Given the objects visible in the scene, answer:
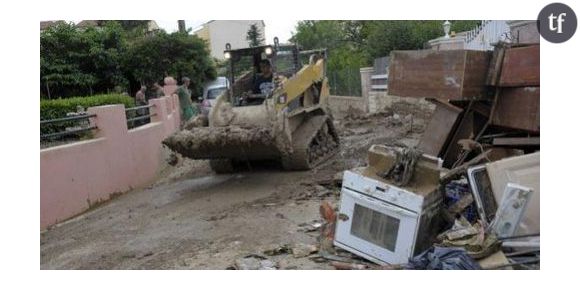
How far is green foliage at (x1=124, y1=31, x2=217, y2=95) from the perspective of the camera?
59.8 ft

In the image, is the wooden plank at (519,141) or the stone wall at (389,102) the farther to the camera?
the stone wall at (389,102)

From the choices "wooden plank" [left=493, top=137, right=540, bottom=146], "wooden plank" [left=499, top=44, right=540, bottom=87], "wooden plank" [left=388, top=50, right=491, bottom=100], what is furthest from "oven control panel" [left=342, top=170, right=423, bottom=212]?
"wooden plank" [left=499, top=44, right=540, bottom=87]

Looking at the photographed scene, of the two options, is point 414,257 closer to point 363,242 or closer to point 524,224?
point 363,242

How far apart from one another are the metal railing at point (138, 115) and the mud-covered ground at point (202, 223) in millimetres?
1345

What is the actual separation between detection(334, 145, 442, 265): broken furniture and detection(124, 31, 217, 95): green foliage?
14.3m

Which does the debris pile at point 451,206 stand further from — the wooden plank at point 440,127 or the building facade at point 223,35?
the building facade at point 223,35

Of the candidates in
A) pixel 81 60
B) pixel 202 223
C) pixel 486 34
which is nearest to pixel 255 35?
pixel 486 34

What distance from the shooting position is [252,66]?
973cm

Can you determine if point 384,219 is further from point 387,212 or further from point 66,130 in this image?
point 66,130

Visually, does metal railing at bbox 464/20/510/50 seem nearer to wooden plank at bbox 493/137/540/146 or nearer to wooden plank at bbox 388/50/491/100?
wooden plank at bbox 388/50/491/100

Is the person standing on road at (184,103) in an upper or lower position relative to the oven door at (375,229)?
upper

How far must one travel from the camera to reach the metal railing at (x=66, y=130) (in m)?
7.68

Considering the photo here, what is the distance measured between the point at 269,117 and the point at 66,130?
2.88 meters
